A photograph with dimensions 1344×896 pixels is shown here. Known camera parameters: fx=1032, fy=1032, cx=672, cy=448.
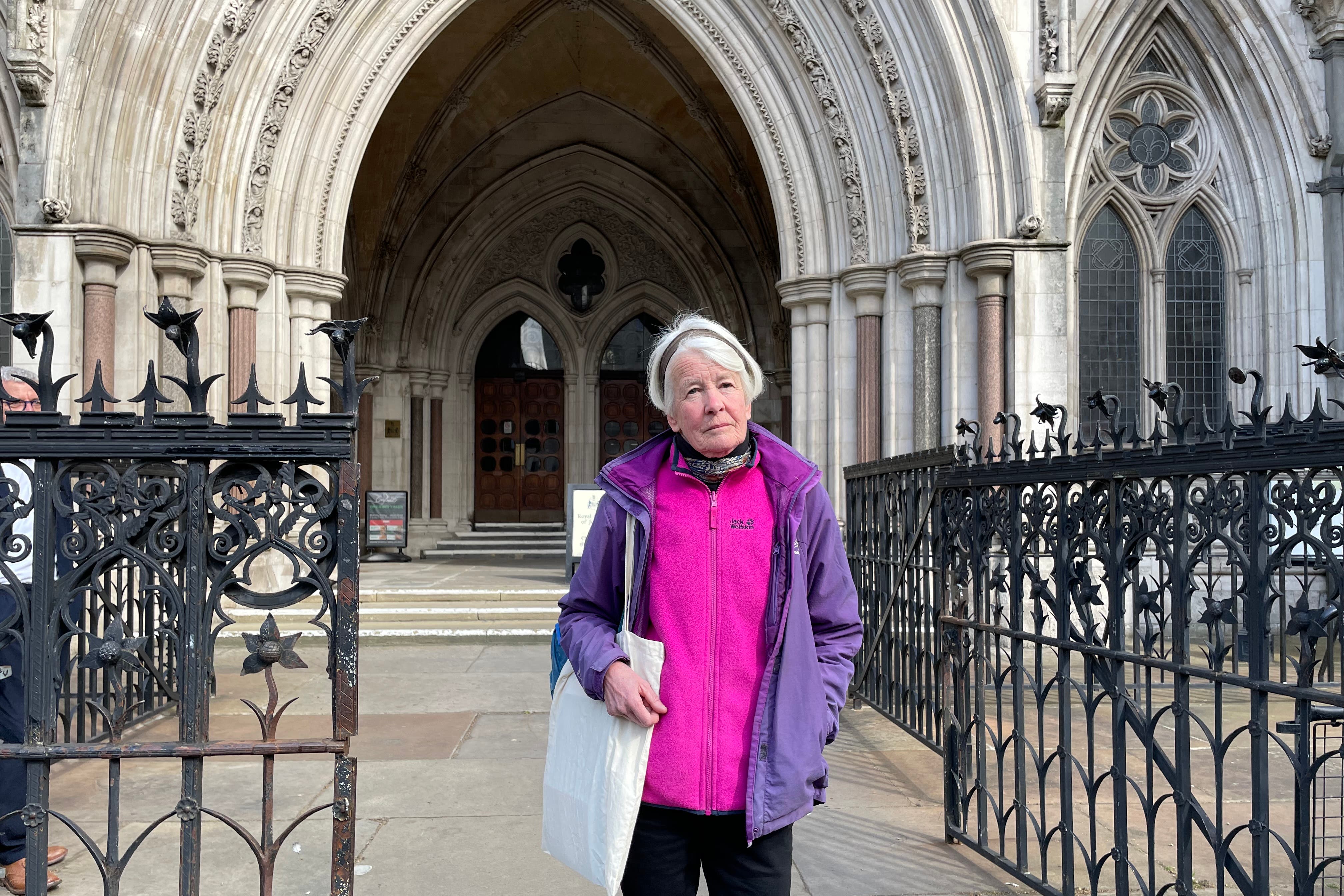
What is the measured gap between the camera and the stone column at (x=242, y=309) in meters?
10.2

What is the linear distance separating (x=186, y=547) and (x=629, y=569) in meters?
1.32

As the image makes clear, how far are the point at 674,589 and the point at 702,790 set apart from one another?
0.41 metres

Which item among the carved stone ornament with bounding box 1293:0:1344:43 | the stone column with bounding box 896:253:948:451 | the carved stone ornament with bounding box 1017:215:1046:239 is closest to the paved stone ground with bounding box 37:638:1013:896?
the stone column with bounding box 896:253:948:451

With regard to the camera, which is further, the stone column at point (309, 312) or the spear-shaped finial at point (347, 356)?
the stone column at point (309, 312)

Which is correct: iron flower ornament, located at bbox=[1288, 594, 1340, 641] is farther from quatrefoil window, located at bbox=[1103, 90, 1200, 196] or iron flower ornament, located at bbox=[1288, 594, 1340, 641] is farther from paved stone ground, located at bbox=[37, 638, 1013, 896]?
quatrefoil window, located at bbox=[1103, 90, 1200, 196]

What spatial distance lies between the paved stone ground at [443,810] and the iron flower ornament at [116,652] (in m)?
1.28

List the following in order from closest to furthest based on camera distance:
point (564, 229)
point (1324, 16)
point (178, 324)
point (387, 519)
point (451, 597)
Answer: point (178, 324) < point (451, 597) < point (1324, 16) < point (387, 519) < point (564, 229)

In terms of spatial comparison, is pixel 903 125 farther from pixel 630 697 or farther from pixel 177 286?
pixel 630 697

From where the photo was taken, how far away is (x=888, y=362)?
10562 mm

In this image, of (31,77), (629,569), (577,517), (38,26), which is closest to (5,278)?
(31,77)

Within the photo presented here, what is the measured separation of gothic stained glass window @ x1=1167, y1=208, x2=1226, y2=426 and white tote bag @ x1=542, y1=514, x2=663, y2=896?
420 inches

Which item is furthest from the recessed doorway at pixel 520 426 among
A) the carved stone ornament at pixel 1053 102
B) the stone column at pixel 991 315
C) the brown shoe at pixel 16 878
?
the brown shoe at pixel 16 878

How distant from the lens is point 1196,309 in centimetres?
1132

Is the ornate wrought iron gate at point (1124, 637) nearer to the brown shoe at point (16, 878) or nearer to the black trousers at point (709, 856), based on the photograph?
the black trousers at point (709, 856)
